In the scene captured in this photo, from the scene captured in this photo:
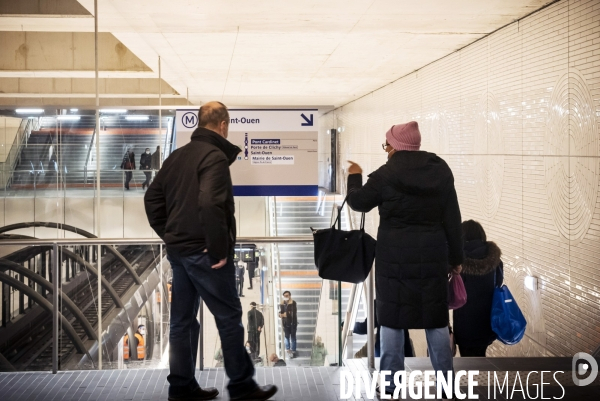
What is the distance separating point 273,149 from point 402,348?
1.97m

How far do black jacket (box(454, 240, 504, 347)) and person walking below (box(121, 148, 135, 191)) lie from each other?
448cm

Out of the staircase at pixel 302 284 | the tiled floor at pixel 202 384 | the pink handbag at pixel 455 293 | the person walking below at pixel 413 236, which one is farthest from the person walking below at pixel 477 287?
the staircase at pixel 302 284

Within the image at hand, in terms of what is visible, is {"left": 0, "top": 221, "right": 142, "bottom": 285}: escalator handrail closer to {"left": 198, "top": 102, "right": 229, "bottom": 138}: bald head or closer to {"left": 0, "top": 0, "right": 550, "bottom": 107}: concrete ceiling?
{"left": 0, "top": 0, "right": 550, "bottom": 107}: concrete ceiling

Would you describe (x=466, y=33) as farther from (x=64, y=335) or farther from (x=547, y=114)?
(x=64, y=335)

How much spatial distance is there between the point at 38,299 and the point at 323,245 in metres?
2.29

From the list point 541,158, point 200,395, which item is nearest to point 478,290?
point 200,395

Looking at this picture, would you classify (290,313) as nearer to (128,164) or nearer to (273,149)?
(273,149)

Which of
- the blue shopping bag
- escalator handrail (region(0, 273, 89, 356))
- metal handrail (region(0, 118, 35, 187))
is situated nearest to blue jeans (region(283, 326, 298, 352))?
the blue shopping bag

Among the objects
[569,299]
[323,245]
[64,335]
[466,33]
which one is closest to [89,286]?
[64,335]

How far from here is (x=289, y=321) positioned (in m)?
4.44

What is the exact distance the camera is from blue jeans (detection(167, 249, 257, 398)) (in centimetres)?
340

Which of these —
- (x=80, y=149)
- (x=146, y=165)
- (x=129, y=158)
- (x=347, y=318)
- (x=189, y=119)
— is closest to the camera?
(x=347, y=318)

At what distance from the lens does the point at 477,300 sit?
4.38 meters

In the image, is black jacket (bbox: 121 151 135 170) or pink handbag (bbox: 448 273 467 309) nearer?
pink handbag (bbox: 448 273 467 309)
